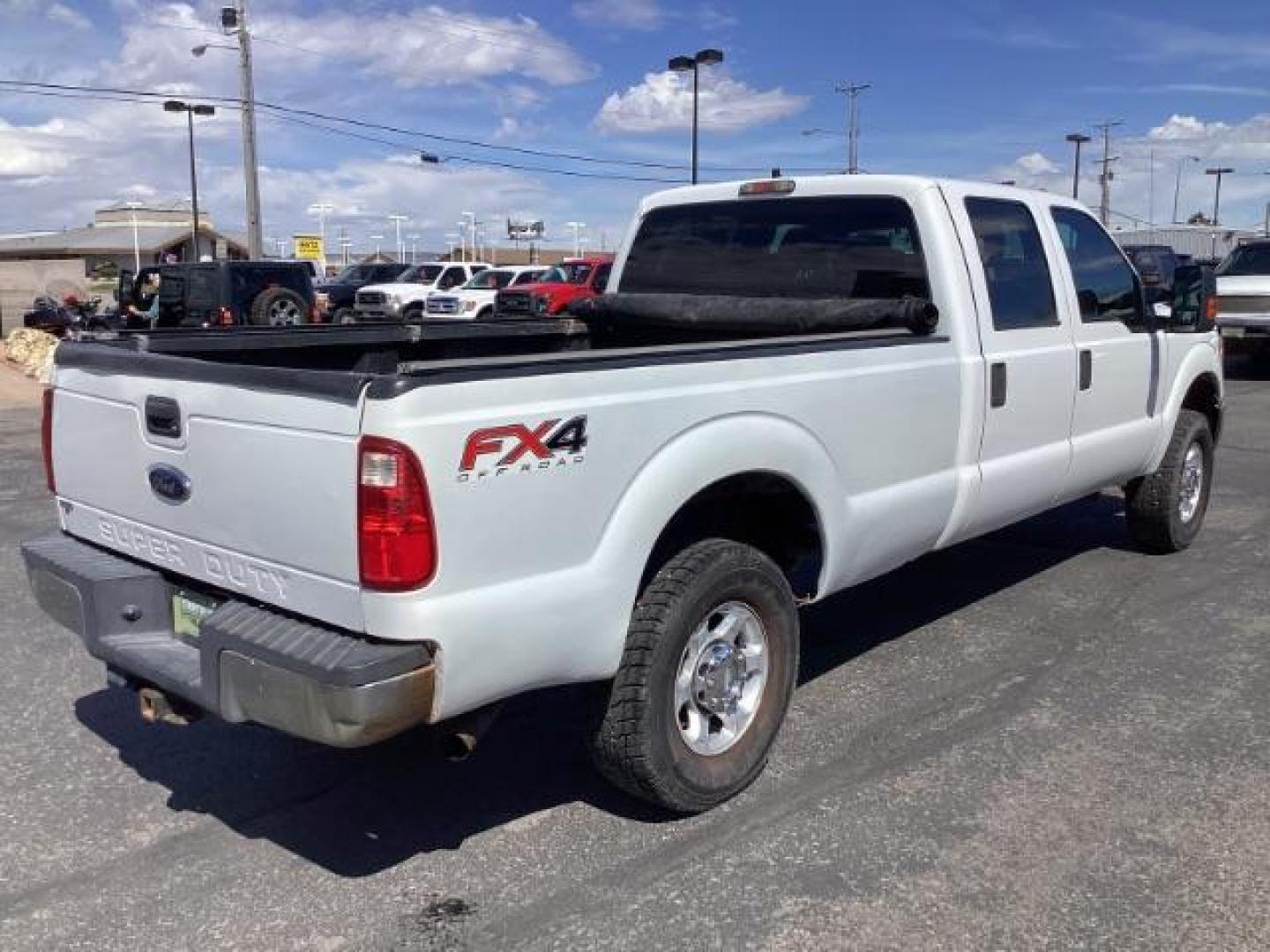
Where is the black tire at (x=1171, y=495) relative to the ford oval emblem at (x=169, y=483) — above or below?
below

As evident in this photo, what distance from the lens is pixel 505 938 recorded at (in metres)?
3.07

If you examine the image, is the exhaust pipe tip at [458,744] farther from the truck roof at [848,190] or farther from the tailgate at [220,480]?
the truck roof at [848,190]

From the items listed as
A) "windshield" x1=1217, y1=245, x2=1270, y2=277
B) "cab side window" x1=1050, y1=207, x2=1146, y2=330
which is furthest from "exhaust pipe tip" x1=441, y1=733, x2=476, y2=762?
"windshield" x1=1217, y1=245, x2=1270, y2=277

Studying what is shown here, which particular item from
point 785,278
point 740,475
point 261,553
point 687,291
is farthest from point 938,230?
point 261,553

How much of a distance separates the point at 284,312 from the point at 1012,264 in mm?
18531

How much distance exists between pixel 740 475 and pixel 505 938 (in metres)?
1.49

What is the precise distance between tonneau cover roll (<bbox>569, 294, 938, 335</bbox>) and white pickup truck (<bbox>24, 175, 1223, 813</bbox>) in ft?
0.05

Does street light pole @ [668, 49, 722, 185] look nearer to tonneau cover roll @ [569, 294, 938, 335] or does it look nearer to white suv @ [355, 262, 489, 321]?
white suv @ [355, 262, 489, 321]

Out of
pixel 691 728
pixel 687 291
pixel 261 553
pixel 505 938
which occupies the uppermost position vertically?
pixel 687 291

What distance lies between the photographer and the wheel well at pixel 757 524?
12.1ft

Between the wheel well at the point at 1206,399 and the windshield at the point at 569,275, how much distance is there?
19669 millimetres

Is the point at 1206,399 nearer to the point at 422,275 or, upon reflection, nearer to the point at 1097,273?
the point at 1097,273

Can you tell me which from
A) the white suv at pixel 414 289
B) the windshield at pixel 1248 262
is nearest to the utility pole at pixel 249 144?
the white suv at pixel 414 289

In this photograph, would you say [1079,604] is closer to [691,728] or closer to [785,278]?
[785,278]
